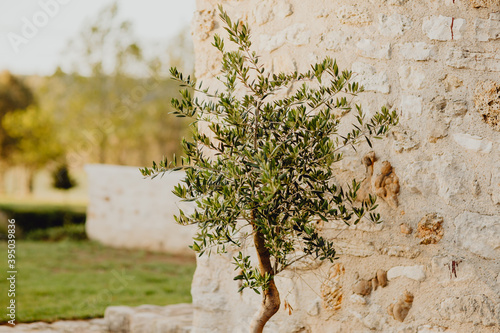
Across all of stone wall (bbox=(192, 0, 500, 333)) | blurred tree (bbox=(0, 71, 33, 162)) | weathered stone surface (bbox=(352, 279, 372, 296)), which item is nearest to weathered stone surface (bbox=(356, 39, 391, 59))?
stone wall (bbox=(192, 0, 500, 333))

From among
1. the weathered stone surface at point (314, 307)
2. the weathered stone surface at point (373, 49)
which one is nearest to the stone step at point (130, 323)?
the weathered stone surface at point (314, 307)

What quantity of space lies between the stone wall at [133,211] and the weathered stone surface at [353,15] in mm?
6334

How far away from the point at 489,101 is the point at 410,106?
34 centimetres

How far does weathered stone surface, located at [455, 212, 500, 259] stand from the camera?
93.2 inches

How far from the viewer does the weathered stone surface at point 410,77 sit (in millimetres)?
2545

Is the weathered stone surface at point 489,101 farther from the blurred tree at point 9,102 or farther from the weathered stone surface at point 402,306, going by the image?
the blurred tree at point 9,102

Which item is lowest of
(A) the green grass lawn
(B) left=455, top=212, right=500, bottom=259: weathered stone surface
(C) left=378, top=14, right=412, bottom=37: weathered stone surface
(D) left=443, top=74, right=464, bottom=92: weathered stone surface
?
(A) the green grass lawn

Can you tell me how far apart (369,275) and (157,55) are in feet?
46.9

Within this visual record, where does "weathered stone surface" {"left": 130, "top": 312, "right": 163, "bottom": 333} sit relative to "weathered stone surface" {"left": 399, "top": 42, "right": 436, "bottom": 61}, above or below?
below

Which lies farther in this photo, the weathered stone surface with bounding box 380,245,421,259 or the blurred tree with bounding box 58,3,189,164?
the blurred tree with bounding box 58,3,189,164

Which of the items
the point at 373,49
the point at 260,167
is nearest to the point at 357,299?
the point at 260,167

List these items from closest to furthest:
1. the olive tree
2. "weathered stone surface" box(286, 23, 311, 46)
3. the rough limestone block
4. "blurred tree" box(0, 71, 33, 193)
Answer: the olive tree < "weathered stone surface" box(286, 23, 311, 46) < the rough limestone block < "blurred tree" box(0, 71, 33, 193)

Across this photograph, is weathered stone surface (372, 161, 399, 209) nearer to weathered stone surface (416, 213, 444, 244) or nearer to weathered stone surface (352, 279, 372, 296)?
weathered stone surface (416, 213, 444, 244)

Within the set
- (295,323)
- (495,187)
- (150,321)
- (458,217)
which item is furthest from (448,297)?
(150,321)
